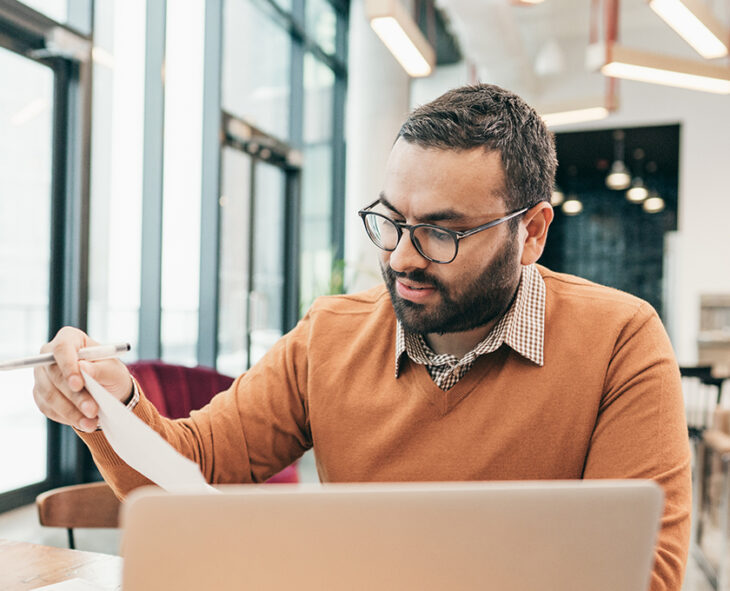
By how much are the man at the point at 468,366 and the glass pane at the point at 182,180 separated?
2960 millimetres

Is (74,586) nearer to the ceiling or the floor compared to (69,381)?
nearer to the floor

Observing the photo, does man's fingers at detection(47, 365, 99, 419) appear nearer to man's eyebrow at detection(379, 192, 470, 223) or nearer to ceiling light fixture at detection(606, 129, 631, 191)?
man's eyebrow at detection(379, 192, 470, 223)

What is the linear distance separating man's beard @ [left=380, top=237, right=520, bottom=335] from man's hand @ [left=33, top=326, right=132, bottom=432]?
46 cm

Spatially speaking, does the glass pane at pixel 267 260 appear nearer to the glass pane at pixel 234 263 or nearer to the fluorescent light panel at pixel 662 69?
the glass pane at pixel 234 263

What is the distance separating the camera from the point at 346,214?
6.76m

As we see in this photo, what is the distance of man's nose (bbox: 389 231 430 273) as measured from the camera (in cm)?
103

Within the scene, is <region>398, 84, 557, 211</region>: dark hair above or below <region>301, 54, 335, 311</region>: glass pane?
below

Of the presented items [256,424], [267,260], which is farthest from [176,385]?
[267,260]

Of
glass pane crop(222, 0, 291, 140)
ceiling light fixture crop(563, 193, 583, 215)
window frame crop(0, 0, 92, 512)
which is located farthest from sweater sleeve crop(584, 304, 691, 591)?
ceiling light fixture crop(563, 193, 583, 215)

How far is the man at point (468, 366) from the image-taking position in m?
0.98

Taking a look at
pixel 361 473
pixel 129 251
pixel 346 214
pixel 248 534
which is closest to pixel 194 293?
pixel 129 251

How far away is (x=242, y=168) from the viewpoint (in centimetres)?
486

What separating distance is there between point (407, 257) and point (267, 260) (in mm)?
4560

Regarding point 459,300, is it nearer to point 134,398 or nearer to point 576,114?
point 134,398
